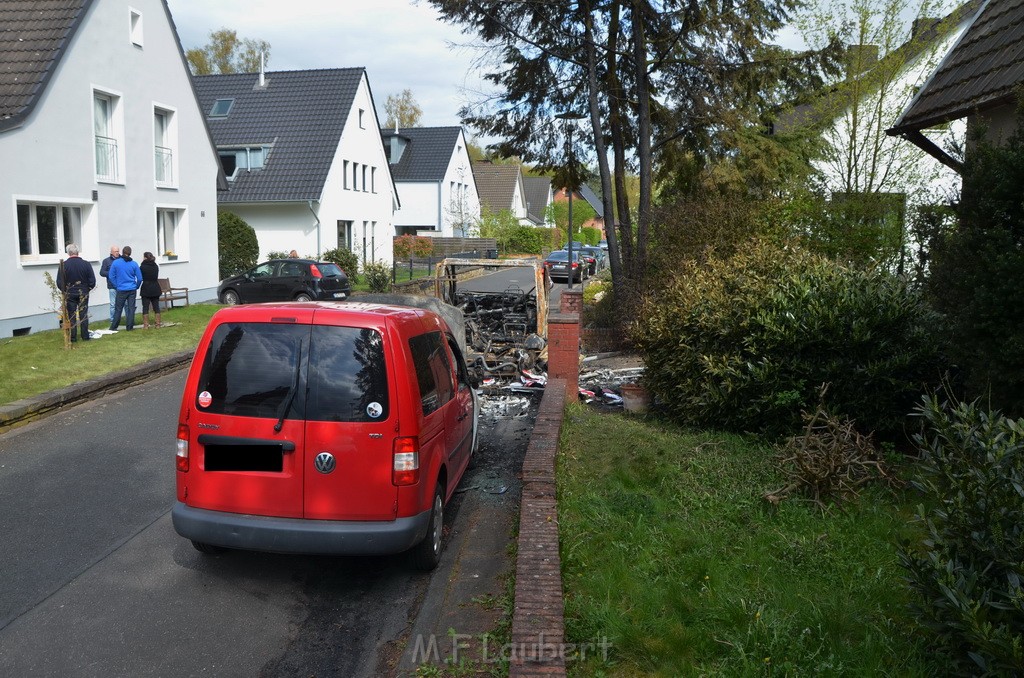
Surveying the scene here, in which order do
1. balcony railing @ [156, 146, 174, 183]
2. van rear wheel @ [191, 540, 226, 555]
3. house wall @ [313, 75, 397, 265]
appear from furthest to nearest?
house wall @ [313, 75, 397, 265], balcony railing @ [156, 146, 174, 183], van rear wheel @ [191, 540, 226, 555]

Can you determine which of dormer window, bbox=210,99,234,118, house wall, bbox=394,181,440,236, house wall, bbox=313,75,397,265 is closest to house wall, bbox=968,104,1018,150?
house wall, bbox=313,75,397,265

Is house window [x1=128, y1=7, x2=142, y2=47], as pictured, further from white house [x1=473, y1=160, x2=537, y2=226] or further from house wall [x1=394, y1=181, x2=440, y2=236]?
white house [x1=473, y1=160, x2=537, y2=226]

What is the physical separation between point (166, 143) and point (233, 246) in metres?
6.98

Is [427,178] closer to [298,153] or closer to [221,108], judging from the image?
[221,108]

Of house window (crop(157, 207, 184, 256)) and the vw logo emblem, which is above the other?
house window (crop(157, 207, 184, 256))

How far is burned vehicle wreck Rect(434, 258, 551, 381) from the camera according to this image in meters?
14.1

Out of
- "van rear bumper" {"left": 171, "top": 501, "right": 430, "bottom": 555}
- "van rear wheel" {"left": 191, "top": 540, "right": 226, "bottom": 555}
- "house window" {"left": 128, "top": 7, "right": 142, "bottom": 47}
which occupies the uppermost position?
"house window" {"left": 128, "top": 7, "right": 142, "bottom": 47}

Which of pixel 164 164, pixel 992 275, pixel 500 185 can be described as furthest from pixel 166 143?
pixel 500 185

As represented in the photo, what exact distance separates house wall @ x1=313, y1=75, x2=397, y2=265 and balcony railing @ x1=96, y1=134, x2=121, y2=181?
13.8 meters

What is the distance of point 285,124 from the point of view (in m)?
36.9

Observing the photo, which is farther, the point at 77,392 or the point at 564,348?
the point at 77,392

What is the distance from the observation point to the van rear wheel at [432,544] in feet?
18.9

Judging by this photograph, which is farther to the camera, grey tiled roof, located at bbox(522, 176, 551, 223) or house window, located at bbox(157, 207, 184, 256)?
grey tiled roof, located at bbox(522, 176, 551, 223)

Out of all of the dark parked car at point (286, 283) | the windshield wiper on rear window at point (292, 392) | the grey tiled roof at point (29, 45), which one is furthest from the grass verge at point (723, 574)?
the dark parked car at point (286, 283)
